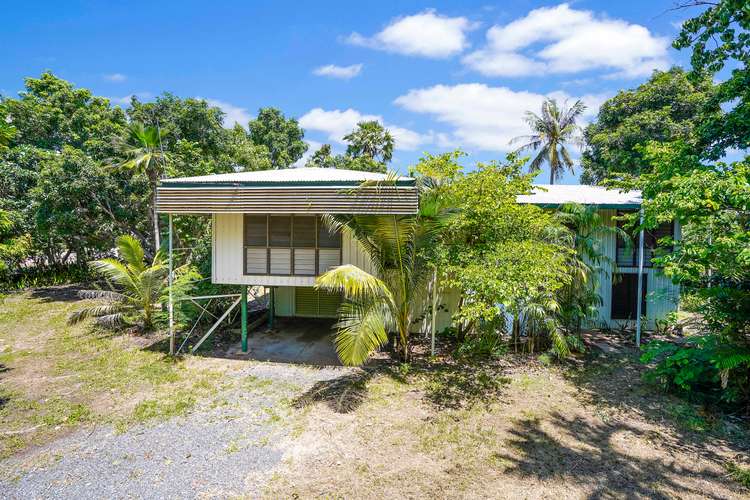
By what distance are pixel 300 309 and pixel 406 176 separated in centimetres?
801

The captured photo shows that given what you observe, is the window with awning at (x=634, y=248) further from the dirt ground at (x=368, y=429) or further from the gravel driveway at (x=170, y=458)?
the gravel driveway at (x=170, y=458)

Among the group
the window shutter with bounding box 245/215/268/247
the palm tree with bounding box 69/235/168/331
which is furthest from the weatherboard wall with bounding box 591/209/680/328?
the palm tree with bounding box 69/235/168/331

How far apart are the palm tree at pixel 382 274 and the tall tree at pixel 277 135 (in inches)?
776

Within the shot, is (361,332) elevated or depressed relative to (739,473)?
elevated

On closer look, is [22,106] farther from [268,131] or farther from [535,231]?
[535,231]

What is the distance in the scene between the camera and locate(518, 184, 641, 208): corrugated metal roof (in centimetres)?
1099

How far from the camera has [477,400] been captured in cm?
755

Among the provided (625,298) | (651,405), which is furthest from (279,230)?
(625,298)

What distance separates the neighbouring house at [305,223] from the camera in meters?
8.29

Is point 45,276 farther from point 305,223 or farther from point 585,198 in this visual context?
point 585,198

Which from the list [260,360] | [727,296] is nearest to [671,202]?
[727,296]

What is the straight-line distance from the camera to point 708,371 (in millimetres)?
7574

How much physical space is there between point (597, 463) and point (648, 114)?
14.9 m

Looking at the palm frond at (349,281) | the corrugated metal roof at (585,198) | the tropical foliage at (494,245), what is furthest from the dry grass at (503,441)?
the corrugated metal roof at (585,198)
